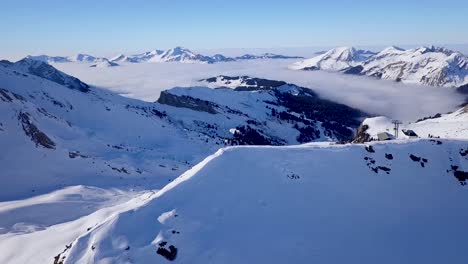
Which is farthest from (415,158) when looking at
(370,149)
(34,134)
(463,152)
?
(34,134)

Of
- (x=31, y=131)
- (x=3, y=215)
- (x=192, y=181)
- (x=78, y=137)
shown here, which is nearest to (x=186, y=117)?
(x=78, y=137)

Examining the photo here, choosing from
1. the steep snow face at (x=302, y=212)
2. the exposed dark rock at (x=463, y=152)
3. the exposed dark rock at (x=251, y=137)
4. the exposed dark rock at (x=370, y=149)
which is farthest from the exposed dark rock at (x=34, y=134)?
the exposed dark rock at (x=251, y=137)

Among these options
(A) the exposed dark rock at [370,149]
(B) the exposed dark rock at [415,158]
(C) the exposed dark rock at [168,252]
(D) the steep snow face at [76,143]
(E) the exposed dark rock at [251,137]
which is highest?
(A) the exposed dark rock at [370,149]

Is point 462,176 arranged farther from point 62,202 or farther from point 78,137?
point 78,137

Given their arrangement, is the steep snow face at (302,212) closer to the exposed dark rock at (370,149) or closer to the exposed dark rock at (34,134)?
the exposed dark rock at (370,149)

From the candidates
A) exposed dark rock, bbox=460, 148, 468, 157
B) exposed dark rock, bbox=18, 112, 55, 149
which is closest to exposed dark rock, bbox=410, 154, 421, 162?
exposed dark rock, bbox=460, 148, 468, 157

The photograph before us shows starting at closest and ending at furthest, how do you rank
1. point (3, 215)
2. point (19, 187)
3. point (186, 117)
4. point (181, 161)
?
point (3, 215) < point (19, 187) < point (181, 161) < point (186, 117)

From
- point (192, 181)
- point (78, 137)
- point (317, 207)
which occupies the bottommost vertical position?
point (78, 137)

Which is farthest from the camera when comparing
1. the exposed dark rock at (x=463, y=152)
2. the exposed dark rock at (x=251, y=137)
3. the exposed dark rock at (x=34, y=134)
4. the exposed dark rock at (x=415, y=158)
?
the exposed dark rock at (x=251, y=137)

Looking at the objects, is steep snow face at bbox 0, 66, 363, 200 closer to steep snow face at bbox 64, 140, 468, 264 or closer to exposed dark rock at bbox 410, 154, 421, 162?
steep snow face at bbox 64, 140, 468, 264
